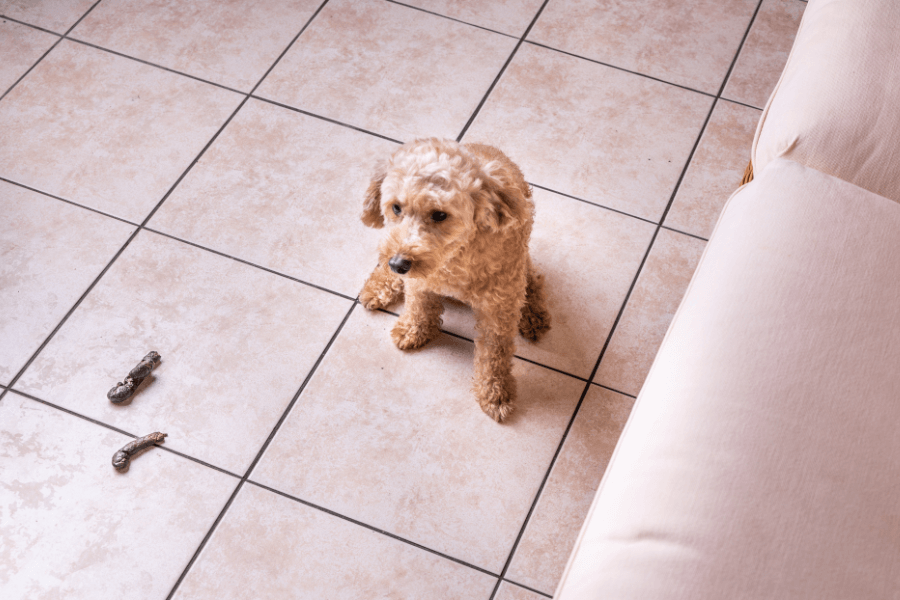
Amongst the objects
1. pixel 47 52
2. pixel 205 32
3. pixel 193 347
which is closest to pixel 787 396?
pixel 193 347

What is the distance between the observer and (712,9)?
7.75 feet

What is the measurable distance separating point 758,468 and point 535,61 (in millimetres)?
1569

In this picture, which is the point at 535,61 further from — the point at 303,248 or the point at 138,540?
the point at 138,540

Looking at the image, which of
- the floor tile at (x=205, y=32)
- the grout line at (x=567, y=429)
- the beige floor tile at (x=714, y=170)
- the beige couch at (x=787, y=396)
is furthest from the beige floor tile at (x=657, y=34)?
the beige couch at (x=787, y=396)

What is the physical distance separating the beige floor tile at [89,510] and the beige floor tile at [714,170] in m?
1.31

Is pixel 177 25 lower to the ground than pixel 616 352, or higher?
higher

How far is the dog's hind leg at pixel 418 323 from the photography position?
5.48 ft

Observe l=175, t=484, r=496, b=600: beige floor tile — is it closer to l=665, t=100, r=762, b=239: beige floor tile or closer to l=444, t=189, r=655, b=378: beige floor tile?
l=444, t=189, r=655, b=378: beige floor tile

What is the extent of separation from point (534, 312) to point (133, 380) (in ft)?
3.05

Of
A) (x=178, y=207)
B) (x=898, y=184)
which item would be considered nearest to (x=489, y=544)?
(x=898, y=184)

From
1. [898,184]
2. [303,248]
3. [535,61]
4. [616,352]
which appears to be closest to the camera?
[898,184]

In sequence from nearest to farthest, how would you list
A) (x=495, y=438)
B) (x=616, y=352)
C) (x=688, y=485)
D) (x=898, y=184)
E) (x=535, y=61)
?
(x=688, y=485) → (x=898, y=184) → (x=495, y=438) → (x=616, y=352) → (x=535, y=61)

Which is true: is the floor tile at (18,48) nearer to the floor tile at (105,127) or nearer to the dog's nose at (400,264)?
the floor tile at (105,127)

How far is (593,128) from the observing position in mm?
2113
